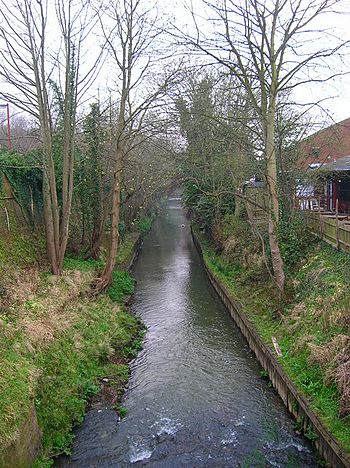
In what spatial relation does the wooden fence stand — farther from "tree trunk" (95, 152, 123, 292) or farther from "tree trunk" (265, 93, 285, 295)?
"tree trunk" (95, 152, 123, 292)

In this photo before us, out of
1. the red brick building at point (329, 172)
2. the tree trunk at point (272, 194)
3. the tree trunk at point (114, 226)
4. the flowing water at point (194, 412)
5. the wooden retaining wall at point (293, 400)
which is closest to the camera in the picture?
the wooden retaining wall at point (293, 400)

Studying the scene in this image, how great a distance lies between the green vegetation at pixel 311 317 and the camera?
859 centimetres

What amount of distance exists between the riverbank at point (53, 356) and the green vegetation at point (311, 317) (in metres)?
4.30

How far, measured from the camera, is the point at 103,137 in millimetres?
19781

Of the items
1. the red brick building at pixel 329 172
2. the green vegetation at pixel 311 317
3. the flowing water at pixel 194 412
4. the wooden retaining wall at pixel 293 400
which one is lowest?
the flowing water at pixel 194 412

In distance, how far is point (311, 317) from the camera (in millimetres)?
11516

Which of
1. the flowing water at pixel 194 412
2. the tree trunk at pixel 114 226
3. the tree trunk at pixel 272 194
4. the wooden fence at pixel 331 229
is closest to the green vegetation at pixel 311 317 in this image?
the wooden fence at pixel 331 229

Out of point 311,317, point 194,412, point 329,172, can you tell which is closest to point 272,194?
point 311,317

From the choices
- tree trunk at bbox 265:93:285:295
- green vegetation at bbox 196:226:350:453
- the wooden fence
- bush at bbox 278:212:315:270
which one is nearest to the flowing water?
green vegetation at bbox 196:226:350:453

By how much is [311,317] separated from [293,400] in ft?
9.24

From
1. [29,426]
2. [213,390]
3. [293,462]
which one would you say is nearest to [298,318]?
[213,390]

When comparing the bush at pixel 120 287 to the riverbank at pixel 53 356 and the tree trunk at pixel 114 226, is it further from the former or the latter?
A: the riverbank at pixel 53 356

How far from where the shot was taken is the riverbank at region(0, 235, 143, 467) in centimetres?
737

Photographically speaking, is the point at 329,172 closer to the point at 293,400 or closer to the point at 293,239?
the point at 293,239
